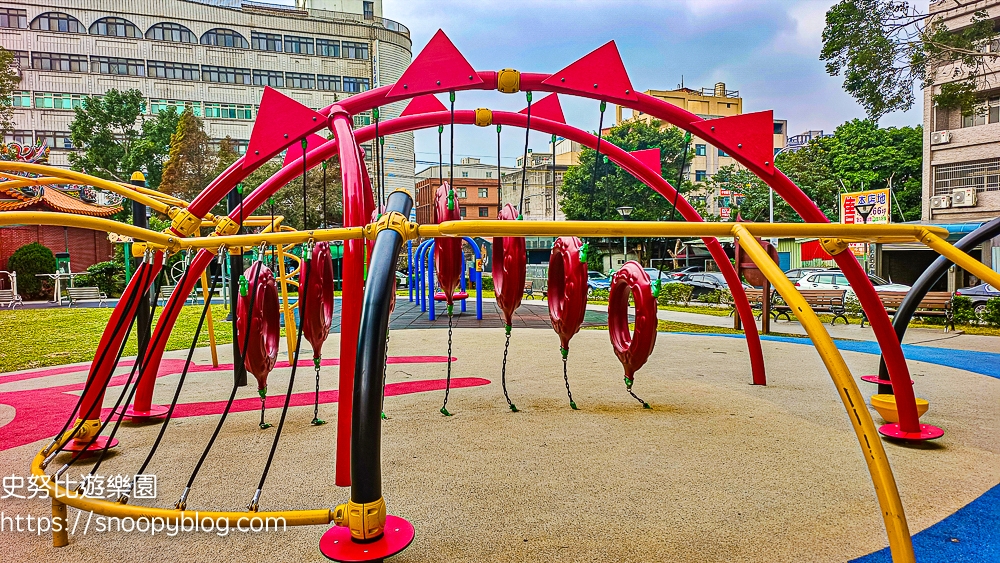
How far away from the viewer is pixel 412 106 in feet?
18.1

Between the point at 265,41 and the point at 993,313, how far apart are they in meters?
45.2

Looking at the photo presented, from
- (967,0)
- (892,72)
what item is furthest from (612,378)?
(967,0)

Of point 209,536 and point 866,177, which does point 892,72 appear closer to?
point 209,536

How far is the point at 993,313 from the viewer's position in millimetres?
13258

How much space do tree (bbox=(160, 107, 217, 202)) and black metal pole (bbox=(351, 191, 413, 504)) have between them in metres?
32.1

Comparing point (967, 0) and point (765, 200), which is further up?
point (967, 0)

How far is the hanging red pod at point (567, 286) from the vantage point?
456cm

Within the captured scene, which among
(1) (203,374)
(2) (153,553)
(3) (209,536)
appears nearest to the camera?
(2) (153,553)

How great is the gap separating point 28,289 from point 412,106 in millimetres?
24244

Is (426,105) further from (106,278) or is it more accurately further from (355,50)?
(355,50)

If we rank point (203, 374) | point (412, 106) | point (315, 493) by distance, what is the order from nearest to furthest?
point (315, 493) → point (412, 106) → point (203, 374)

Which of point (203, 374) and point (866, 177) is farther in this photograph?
point (866, 177)

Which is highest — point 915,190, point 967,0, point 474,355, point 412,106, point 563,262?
point 967,0

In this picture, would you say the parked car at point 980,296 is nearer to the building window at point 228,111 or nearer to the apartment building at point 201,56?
the apartment building at point 201,56
